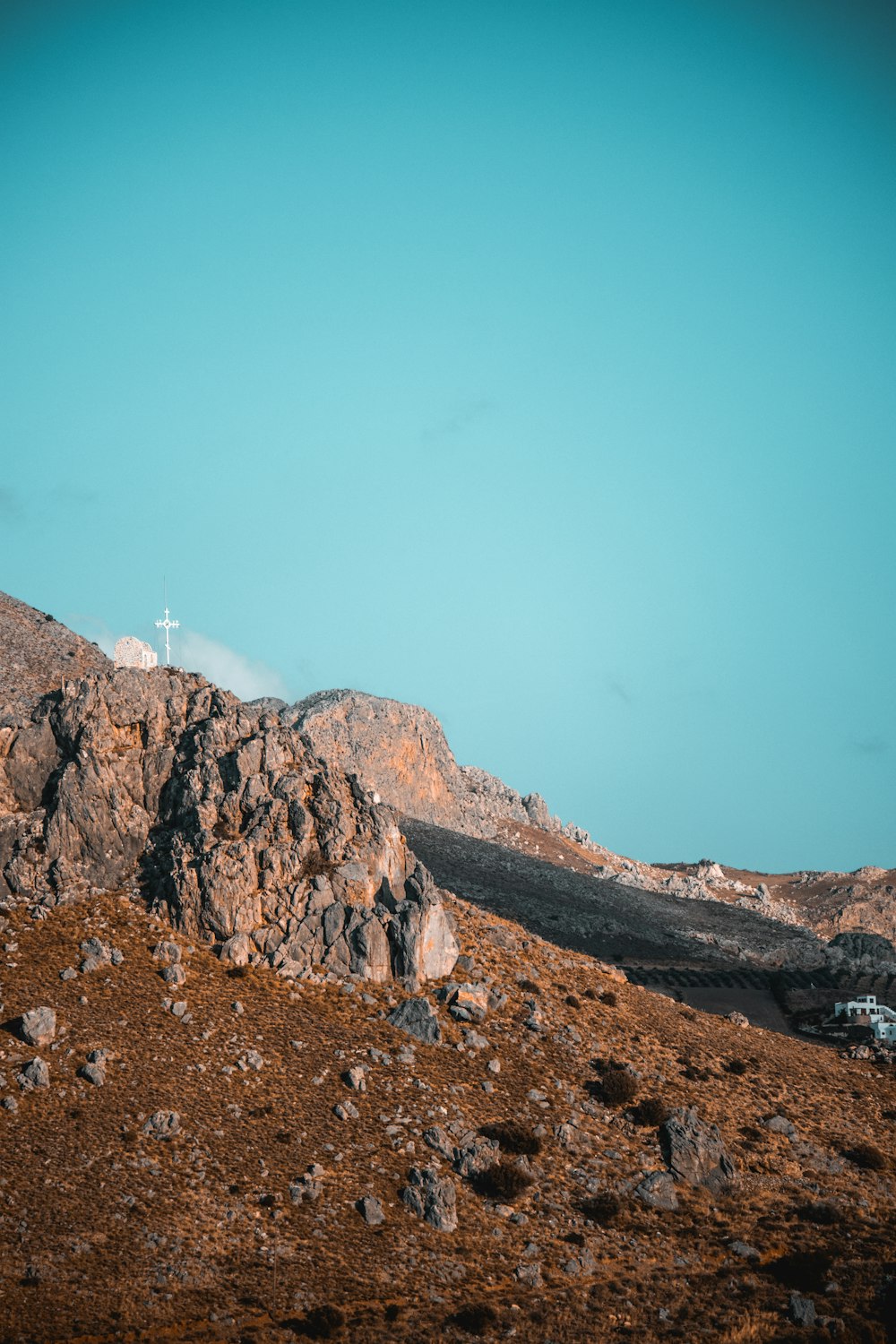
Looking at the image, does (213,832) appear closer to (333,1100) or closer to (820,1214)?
(333,1100)

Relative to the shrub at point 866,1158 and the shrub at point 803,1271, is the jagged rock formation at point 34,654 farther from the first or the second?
the shrub at point 866,1158

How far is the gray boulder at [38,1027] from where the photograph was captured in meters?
50.6

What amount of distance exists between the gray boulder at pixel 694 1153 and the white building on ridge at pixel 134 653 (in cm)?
6899

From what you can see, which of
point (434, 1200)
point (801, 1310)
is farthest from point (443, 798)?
point (801, 1310)

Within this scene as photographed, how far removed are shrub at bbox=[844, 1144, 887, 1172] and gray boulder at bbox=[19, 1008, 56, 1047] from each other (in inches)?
1676

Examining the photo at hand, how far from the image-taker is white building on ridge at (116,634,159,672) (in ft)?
355

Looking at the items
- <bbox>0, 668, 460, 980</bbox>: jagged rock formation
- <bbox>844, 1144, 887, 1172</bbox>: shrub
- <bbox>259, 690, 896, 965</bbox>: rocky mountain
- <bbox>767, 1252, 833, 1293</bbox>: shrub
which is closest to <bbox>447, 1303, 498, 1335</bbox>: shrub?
<bbox>767, 1252, 833, 1293</bbox>: shrub

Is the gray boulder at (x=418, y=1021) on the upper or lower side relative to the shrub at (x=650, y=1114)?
upper

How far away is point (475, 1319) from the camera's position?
41219 mm

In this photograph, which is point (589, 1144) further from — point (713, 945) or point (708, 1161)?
point (713, 945)

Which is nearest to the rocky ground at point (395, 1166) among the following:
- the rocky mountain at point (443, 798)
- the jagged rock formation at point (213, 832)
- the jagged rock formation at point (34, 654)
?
the jagged rock formation at point (213, 832)

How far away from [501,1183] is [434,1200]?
379cm

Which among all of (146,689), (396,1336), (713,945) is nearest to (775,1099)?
(396,1336)

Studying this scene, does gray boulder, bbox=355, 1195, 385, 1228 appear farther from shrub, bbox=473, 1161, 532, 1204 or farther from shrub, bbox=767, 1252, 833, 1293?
shrub, bbox=767, 1252, 833, 1293
